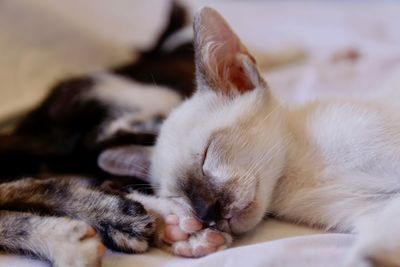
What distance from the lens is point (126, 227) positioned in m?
0.99

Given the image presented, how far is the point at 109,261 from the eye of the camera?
3.12 ft

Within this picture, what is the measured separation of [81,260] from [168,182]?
0.30 m

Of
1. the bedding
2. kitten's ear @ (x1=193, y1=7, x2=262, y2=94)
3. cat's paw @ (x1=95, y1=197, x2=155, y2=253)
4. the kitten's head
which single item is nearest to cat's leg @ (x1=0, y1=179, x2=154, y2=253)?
cat's paw @ (x1=95, y1=197, x2=155, y2=253)

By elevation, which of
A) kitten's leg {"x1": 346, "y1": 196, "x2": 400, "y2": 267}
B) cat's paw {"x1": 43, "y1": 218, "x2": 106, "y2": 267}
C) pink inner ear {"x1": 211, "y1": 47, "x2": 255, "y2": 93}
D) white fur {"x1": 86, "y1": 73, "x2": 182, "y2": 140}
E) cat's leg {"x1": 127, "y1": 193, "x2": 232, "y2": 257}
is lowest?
white fur {"x1": 86, "y1": 73, "x2": 182, "y2": 140}

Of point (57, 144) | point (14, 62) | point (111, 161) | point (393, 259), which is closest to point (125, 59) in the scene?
point (14, 62)

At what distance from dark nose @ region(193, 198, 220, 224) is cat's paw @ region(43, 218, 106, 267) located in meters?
0.18

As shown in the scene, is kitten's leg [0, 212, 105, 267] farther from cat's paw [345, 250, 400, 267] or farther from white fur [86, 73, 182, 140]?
white fur [86, 73, 182, 140]

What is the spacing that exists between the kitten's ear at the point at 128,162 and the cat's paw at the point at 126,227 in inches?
11.3

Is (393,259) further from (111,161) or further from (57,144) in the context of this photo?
(57,144)

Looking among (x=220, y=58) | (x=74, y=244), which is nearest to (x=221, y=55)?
(x=220, y=58)

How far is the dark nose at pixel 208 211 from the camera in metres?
1.00

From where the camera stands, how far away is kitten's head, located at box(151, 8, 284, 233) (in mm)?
1016

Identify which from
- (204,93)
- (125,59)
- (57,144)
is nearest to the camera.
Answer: (204,93)

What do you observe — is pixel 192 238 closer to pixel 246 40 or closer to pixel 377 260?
pixel 377 260
